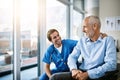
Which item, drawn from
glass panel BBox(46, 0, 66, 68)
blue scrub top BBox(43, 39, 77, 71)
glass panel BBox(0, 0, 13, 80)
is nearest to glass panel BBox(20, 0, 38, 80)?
glass panel BBox(0, 0, 13, 80)

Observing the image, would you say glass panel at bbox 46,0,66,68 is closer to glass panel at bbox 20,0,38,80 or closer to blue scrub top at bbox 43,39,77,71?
glass panel at bbox 20,0,38,80

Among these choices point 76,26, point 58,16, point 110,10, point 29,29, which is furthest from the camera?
point 76,26

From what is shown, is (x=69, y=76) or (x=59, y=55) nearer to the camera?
(x=69, y=76)

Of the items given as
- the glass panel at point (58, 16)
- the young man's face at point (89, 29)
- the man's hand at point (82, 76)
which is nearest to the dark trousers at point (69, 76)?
the man's hand at point (82, 76)

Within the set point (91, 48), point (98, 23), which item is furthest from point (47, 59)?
point (98, 23)

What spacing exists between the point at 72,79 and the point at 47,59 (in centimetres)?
78

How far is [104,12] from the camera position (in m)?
4.65

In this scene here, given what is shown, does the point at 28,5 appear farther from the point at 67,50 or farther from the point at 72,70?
the point at 72,70

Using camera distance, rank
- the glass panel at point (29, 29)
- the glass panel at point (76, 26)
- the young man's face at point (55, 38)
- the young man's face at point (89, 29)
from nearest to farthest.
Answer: the young man's face at point (89, 29) < the young man's face at point (55, 38) < the glass panel at point (29, 29) < the glass panel at point (76, 26)

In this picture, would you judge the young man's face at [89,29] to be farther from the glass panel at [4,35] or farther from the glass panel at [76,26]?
the glass panel at [76,26]

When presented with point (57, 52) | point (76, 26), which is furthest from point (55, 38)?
point (76, 26)

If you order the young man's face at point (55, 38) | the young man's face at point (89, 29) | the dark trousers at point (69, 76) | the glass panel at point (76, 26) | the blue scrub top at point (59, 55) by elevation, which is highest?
the glass panel at point (76, 26)

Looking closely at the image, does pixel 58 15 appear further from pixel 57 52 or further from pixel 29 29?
pixel 57 52

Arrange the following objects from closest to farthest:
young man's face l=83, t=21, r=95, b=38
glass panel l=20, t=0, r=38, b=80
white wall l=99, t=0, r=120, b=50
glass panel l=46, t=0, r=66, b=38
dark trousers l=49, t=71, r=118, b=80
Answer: dark trousers l=49, t=71, r=118, b=80 → young man's face l=83, t=21, r=95, b=38 → glass panel l=20, t=0, r=38, b=80 → glass panel l=46, t=0, r=66, b=38 → white wall l=99, t=0, r=120, b=50
